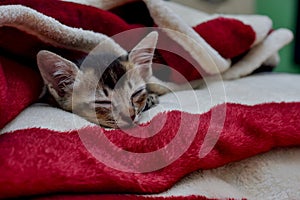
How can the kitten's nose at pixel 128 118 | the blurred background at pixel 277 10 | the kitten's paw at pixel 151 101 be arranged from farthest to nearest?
1. the blurred background at pixel 277 10
2. the kitten's paw at pixel 151 101
3. the kitten's nose at pixel 128 118

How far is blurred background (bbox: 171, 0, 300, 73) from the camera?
1.75 metres

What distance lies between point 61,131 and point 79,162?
70 mm

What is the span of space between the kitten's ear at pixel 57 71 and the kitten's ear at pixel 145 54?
136mm

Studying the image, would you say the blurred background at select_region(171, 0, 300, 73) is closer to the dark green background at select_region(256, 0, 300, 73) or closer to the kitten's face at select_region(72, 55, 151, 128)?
the dark green background at select_region(256, 0, 300, 73)

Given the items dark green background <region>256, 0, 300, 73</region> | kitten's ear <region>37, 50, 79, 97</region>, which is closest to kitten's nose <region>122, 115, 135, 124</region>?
kitten's ear <region>37, 50, 79, 97</region>

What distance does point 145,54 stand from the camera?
81 cm

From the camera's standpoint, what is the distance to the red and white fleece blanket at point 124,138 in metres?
0.50

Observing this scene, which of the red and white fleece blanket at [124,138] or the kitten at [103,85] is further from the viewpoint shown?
the kitten at [103,85]

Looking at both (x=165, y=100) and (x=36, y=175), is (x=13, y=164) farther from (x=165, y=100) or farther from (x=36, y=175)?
(x=165, y=100)

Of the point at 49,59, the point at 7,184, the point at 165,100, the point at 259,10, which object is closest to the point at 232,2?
the point at 259,10

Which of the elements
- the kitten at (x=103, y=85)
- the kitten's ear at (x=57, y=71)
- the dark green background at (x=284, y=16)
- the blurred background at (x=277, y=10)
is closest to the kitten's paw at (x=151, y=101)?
the kitten at (x=103, y=85)

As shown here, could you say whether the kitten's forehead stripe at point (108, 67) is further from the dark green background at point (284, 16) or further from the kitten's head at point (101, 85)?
the dark green background at point (284, 16)

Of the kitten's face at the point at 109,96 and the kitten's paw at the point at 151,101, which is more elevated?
the kitten's face at the point at 109,96

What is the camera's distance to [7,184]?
46 cm
